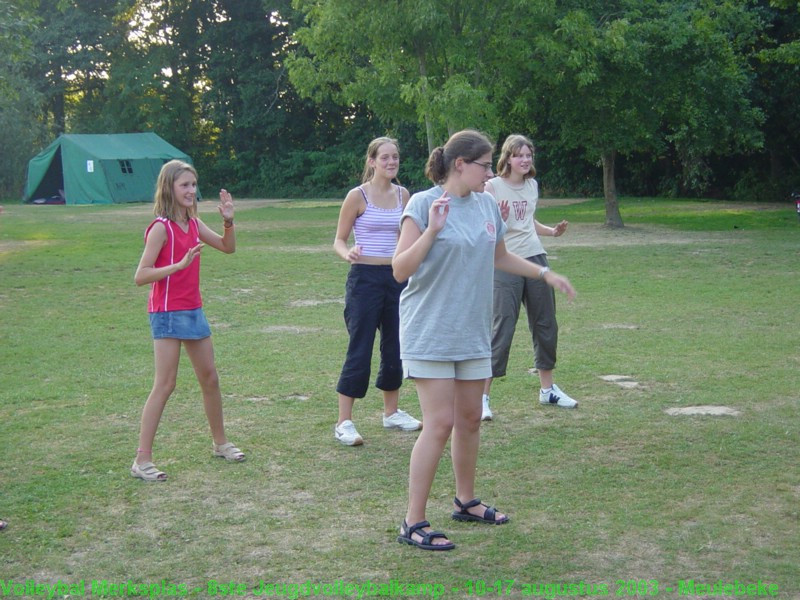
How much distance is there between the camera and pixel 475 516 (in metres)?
4.59

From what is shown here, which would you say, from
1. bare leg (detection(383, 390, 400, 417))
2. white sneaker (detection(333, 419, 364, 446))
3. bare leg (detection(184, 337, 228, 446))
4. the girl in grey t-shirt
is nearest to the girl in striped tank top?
white sneaker (detection(333, 419, 364, 446))

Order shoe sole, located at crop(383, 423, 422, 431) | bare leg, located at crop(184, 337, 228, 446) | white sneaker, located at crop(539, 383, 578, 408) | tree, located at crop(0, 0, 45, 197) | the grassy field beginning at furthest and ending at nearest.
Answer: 1. tree, located at crop(0, 0, 45, 197)
2. white sneaker, located at crop(539, 383, 578, 408)
3. shoe sole, located at crop(383, 423, 422, 431)
4. bare leg, located at crop(184, 337, 228, 446)
5. the grassy field

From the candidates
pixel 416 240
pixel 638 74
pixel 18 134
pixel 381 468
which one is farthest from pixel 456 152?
pixel 18 134

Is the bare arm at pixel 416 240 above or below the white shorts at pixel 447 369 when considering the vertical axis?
above

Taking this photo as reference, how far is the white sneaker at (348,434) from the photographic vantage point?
5.88m

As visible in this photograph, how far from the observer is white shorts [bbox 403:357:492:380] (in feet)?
14.1

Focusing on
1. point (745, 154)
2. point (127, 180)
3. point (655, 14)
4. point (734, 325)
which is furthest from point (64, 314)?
point (127, 180)

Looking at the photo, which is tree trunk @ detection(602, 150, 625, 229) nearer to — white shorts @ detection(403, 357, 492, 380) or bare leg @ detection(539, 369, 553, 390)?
bare leg @ detection(539, 369, 553, 390)

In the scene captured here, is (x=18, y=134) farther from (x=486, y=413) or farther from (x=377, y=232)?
(x=486, y=413)

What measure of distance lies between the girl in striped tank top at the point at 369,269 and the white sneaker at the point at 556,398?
4.38 feet

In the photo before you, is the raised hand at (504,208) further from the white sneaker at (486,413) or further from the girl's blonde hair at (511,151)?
the white sneaker at (486,413)

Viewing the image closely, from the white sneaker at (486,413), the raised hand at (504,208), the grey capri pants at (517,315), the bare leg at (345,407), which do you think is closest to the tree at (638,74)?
the grey capri pants at (517,315)

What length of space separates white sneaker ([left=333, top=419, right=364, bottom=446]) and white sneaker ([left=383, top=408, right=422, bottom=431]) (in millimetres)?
356

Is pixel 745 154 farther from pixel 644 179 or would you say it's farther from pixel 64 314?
Result: pixel 64 314
